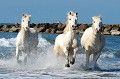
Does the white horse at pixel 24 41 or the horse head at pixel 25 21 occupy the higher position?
the horse head at pixel 25 21

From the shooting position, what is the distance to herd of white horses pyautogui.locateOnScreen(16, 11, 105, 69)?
15.1m

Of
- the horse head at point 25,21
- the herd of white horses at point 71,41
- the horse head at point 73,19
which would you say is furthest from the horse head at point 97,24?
the horse head at point 25,21

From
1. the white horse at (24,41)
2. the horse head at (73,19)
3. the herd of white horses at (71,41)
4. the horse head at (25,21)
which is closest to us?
the horse head at (73,19)

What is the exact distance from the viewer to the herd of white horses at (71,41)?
15062 mm

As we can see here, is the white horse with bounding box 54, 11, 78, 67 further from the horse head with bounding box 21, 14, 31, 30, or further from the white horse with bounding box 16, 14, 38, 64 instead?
the white horse with bounding box 16, 14, 38, 64

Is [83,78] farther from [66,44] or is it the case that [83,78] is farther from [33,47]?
[33,47]

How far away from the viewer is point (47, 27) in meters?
89.4

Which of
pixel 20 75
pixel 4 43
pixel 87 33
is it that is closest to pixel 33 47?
pixel 87 33

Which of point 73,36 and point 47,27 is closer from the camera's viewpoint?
point 73,36

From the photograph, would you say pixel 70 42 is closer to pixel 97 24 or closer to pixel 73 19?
pixel 73 19

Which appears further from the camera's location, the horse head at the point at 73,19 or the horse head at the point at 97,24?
the horse head at the point at 73,19

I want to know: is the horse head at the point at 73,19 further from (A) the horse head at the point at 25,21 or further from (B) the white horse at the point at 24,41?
(B) the white horse at the point at 24,41

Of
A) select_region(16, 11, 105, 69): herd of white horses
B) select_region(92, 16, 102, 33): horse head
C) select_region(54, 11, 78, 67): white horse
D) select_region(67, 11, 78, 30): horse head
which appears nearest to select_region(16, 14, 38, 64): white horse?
select_region(16, 11, 105, 69): herd of white horses

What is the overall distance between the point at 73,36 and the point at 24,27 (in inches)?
76.1
